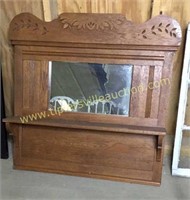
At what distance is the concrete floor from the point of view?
165cm

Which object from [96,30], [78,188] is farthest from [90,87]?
[78,188]

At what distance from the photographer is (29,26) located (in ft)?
6.00

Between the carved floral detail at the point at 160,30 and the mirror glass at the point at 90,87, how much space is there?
25cm

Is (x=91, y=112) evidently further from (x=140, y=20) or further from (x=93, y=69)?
(x=140, y=20)

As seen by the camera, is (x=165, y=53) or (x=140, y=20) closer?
(x=165, y=53)

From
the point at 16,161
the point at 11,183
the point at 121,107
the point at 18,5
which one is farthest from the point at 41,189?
the point at 18,5

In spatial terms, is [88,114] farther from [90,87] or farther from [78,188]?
[78,188]

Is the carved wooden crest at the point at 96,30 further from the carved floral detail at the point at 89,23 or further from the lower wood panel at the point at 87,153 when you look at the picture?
the lower wood panel at the point at 87,153

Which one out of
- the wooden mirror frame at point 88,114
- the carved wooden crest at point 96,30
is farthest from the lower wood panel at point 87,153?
the carved wooden crest at point 96,30

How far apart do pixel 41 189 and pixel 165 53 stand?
1293 millimetres

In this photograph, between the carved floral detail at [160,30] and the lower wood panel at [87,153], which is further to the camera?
the lower wood panel at [87,153]

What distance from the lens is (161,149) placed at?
177 centimetres

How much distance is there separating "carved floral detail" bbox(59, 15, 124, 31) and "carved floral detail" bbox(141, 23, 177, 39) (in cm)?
19

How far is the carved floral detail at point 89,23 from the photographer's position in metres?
1.72
